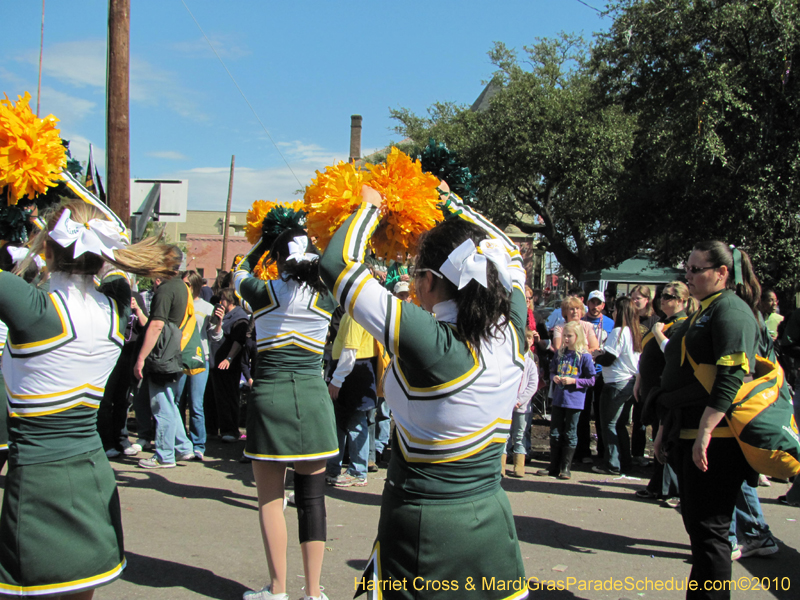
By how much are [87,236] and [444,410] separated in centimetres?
153

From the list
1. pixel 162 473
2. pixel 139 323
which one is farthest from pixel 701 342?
pixel 139 323

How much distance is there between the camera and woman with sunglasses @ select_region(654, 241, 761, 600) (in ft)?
9.43

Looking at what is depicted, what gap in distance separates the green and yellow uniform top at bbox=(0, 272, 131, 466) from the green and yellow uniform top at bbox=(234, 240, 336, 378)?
120 cm

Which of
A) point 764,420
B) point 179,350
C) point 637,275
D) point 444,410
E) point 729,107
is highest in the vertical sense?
point 729,107

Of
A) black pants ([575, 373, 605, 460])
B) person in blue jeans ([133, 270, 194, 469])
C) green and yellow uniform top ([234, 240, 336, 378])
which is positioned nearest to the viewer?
green and yellow uniform top ([234, 240, 336, 378])

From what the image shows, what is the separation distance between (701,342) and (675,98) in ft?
40.8

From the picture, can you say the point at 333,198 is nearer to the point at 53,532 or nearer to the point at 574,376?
the point at 53,532

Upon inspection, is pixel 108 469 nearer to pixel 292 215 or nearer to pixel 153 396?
pixel 292 215

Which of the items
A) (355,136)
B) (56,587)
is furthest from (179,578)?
(355,136)

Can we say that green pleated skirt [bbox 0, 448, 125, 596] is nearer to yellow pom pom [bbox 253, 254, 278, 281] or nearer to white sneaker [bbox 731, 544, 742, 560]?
yellow pom pom [bbox 253, 254, 278, 281]

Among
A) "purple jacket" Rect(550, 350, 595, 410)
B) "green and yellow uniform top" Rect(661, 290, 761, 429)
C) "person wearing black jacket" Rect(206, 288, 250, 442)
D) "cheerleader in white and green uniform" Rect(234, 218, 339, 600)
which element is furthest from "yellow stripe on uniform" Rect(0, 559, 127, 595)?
"person wearing black jacket" Rect(206, 288, 250, 442)

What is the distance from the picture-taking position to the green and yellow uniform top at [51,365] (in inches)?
90.0

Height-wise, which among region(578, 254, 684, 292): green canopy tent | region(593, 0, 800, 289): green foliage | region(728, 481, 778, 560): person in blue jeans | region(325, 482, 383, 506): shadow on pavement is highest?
region(593, 0, 800, 289): green foliage

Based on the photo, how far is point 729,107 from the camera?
41.3 feet
